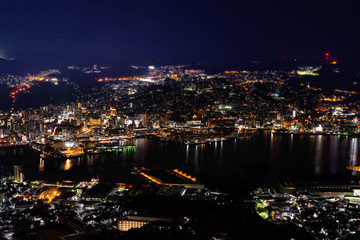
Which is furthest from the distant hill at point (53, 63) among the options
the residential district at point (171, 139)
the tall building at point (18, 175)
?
the tall building at point (18, 175)

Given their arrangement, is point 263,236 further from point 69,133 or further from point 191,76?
point 191,76

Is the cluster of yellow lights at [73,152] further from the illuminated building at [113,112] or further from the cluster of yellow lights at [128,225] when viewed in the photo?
the illuminated building at [113,112]

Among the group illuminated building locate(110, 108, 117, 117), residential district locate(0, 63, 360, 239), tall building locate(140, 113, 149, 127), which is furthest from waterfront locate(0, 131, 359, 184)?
illuminated building locate(110, 108, 117, 117)

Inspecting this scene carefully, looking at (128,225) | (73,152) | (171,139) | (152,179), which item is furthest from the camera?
(171,139)

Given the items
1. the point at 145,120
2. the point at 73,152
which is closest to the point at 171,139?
the point at 145,120

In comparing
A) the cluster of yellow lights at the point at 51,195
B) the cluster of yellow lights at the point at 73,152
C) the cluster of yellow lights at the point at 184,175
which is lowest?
the cluster of yellow lights at the point at 51,195

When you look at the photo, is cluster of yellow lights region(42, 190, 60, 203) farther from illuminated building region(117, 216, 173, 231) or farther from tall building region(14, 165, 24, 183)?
illuminated building region(117, 216, 173, 231)

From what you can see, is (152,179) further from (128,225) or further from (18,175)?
(18,175)

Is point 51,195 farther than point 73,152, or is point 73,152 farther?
point 73,152
